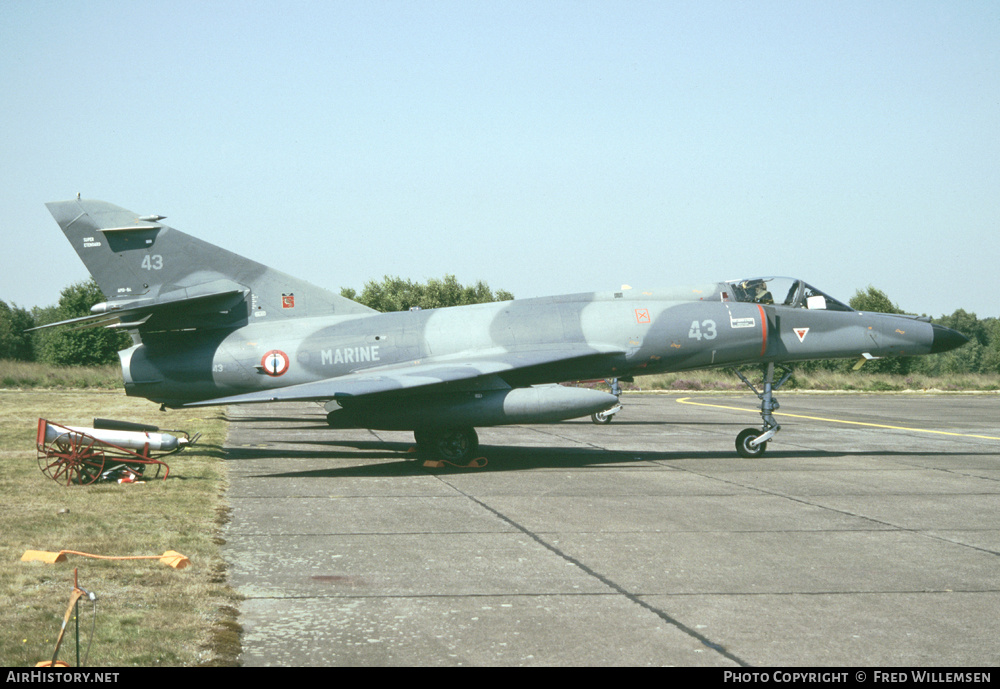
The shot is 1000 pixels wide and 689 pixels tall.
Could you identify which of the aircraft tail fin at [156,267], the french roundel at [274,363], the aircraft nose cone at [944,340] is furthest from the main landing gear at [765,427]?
the aircraft tail fin at [156,267]

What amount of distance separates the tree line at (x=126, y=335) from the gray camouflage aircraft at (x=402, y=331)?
115 feet

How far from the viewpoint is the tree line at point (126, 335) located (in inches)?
2201

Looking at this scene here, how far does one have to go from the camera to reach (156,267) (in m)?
14.9

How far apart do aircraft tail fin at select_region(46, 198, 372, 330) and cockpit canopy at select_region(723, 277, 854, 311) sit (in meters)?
8.65

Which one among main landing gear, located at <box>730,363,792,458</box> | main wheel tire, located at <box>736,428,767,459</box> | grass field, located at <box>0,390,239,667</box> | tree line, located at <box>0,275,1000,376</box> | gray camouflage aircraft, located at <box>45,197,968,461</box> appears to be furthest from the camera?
tree line, located at <box>0,275,1000,376</box>

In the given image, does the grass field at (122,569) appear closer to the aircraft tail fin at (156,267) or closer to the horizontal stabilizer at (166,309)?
the horizontal stabilizer at (166,309)

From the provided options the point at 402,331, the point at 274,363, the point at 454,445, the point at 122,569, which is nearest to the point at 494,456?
the point at 454,445

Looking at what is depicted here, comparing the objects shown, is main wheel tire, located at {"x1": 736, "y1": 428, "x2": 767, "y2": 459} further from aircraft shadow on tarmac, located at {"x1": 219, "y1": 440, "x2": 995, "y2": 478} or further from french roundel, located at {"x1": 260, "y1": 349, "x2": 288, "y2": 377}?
french roundel, located at {"x1": 260, "y1": 349, "x2": 288, "y2": 377}

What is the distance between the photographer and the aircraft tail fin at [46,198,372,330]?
579 inches

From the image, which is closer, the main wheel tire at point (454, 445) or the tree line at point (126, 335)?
the main wheel tire at point (454, 445)

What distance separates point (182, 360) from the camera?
48.2 feet

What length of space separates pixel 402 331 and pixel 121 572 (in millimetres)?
8713

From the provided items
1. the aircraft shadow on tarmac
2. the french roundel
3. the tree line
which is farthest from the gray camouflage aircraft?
the tree line

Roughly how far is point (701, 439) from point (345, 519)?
464 inches
